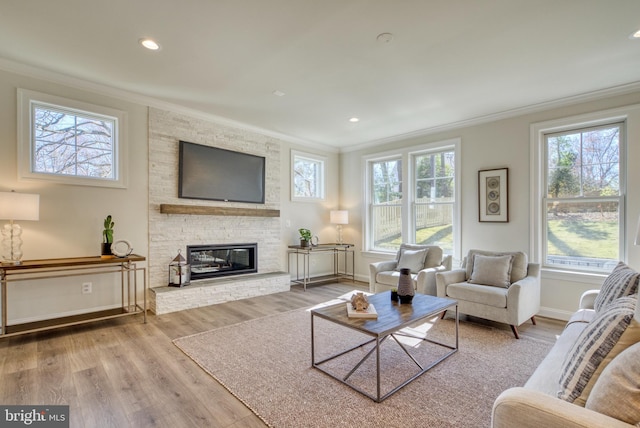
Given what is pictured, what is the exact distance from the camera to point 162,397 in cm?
209

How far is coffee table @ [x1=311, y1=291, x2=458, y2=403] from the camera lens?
6.86 feet

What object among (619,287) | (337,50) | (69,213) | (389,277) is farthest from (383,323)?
(69,213)

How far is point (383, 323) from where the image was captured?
2221 millimetres

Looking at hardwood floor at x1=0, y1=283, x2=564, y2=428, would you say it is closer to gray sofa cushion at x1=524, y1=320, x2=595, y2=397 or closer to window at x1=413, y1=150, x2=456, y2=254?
gray sofa cushion at x1=524, y1=320, x2=595, y2=397

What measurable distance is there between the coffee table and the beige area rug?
0.05m

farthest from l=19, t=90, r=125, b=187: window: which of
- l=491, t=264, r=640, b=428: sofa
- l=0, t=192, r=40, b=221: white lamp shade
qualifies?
l=491, t=264, r=640, b=428: sofa

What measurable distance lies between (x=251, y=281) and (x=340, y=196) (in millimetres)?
2678

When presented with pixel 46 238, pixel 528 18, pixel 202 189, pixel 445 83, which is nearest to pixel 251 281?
pixel 202 189

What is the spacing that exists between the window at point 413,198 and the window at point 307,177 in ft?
3.11

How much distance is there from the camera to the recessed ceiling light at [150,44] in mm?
2643

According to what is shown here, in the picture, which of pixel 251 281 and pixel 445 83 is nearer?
pixel 445 83

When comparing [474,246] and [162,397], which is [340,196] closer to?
[474,246]

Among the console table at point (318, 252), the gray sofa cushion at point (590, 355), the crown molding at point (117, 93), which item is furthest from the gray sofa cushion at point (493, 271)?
the crown molding at point (117, 93)

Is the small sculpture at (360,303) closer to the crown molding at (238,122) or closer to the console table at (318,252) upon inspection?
the console table at (318,252)
